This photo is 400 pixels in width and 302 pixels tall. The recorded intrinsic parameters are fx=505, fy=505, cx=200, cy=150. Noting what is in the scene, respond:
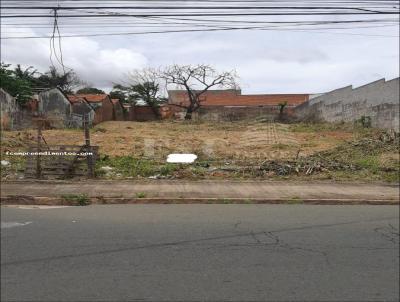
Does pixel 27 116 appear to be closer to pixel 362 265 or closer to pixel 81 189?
pixel 81 189

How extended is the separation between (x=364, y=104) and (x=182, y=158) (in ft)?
55.6

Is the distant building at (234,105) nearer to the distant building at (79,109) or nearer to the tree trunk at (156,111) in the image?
the tree trunk at (156,111)

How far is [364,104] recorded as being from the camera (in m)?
30.2

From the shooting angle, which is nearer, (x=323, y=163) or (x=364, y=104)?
(x=323, y=163)

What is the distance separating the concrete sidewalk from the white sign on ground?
314cm

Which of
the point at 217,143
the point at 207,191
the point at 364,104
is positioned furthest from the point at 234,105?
the point at 207,191

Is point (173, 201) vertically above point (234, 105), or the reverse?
point (234, 105)

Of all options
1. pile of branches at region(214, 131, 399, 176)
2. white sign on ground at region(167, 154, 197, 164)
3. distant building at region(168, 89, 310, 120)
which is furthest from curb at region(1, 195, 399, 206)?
distant building at region(168, 89, 310, 120)

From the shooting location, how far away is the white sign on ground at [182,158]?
54.2ft

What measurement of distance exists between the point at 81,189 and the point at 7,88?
27.1m

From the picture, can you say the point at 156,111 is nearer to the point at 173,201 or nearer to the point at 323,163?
the point at 323,163

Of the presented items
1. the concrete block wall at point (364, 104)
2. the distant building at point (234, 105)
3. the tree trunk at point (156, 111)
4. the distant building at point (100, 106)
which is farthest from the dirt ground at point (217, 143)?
the tree trunk at point (156, 111)

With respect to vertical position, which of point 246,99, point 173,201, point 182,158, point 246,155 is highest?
point 246,99

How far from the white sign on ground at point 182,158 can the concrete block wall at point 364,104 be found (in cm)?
1277
